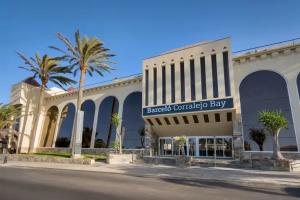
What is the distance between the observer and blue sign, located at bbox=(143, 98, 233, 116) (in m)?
25.6

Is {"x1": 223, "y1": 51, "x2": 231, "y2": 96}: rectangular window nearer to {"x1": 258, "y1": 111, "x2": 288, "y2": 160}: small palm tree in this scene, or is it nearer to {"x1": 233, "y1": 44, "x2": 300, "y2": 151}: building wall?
{"x1": 233, "y1": 44, "x2": 300, "y2": 151}: building wall

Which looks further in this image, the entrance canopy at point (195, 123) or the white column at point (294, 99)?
the entrance canopy at point (195, 123)

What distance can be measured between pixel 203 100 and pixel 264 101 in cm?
671

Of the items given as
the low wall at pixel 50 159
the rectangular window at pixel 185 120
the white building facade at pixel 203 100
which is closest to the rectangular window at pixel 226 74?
the white building facade at pixel 203 100

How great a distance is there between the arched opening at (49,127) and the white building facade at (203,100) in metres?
10.3

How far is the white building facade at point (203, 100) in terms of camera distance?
2469cm

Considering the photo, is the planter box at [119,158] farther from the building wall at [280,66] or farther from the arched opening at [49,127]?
the arched opening at [49,127]

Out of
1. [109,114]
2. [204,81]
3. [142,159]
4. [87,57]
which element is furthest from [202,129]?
[87,57]

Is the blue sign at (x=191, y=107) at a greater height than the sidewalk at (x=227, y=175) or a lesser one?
greater

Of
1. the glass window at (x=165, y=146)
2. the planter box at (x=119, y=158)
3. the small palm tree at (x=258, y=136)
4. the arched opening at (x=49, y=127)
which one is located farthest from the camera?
the arched opening at (x=49, y=127)

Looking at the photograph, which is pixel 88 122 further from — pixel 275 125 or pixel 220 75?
pixel 275 125

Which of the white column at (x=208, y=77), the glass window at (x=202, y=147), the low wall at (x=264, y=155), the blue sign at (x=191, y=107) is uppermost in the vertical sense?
the white column at (x=208, y=77)

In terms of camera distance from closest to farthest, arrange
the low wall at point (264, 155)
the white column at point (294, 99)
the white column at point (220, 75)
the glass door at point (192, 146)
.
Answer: the low wall at point (264, 155) < the white column at point (294, 99) < the white column at point (220, 75) < the glass door at point (192, 146)

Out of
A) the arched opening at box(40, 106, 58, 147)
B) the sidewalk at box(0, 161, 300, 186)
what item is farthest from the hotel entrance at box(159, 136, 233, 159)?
the arched opening at box(40, 106, 58, 147)
